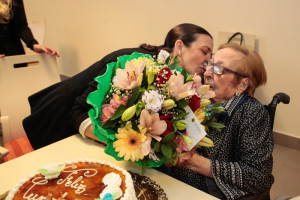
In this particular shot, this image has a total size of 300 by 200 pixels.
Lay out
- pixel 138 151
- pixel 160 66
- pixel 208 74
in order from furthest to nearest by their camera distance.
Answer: pixel 208 74 → pixel 160 66 → pixel 138 151

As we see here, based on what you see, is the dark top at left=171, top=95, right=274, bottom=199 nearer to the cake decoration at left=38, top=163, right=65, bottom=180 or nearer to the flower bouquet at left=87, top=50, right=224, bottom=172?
the flower bouquet at left=87, top=50, right=224, bottom=172

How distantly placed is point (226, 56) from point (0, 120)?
1541 mm

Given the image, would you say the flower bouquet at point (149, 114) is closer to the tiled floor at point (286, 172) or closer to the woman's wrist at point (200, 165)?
the woman's wrist at point (200, 165)

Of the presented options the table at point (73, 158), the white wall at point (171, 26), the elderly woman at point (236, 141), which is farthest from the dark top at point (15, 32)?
the elderly woman at point (236, 141)

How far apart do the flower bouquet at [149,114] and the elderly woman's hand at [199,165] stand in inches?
9.6

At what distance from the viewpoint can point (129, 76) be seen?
3.23ft

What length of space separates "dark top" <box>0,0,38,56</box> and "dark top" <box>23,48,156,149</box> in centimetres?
123

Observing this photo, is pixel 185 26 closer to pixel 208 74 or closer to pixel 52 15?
pixel 208 74

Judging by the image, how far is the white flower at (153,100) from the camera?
36.8 inches

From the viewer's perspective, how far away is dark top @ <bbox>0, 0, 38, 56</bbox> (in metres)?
2.61

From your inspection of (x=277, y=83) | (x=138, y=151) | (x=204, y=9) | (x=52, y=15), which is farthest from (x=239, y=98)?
(x=52, y=15)

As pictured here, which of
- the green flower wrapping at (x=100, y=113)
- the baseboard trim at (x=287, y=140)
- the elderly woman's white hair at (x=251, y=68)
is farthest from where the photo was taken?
the baseboard trim at (x=287, y=140)

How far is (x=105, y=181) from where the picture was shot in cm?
98

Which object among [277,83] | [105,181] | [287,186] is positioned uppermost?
[105,181]
